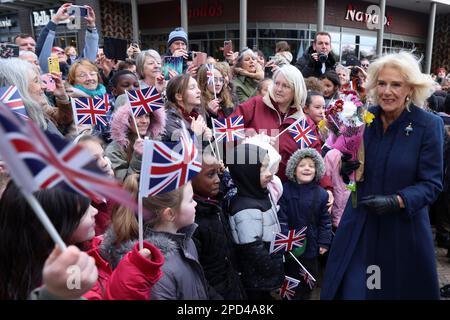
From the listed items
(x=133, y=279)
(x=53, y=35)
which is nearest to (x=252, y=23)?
(x=53, y=35)

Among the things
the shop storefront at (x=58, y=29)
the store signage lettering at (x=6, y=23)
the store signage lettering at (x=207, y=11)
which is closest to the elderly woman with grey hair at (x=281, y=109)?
the store signage lettering at (x=207, y=11)

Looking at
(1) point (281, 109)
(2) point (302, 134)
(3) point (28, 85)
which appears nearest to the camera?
(3) point (28, 85)

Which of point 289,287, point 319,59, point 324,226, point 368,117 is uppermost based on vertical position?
point 319,59

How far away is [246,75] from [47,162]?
4.21m

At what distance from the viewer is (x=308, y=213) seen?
2979 mm

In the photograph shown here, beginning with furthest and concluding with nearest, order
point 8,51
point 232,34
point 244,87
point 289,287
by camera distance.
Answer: point 232,34
point 244,87
point 8,51
point 289,287

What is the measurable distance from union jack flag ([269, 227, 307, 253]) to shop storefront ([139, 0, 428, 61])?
1466 centimetres

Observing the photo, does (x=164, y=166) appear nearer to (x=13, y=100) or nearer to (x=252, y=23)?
(x=13, y=100)

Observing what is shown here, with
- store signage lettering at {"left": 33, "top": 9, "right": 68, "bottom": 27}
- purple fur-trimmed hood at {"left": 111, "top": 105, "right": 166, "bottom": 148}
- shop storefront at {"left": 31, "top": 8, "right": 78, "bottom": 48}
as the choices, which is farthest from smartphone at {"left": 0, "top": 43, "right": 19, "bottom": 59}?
store signage lettering at {"left": 33, "top": 9, "right": 68, "bottom": 27}

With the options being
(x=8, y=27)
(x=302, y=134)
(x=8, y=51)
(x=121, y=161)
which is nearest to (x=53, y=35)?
(x=8, y=51)

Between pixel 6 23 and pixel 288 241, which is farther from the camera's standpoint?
pixel 6 23

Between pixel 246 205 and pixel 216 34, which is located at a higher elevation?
pixel 216 34

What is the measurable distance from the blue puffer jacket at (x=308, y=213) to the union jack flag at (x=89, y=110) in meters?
1.63

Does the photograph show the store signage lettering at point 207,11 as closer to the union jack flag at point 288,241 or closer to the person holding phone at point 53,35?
the person holding phone at point 53,35
